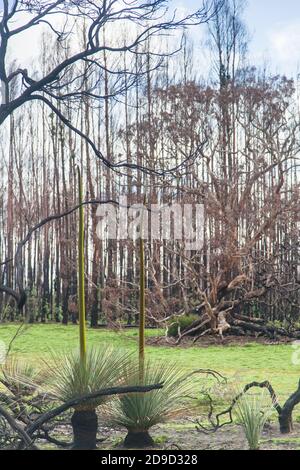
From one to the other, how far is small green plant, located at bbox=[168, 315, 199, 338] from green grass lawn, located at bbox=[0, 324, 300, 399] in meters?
0.41

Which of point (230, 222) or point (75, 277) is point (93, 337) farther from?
point (75, 277)

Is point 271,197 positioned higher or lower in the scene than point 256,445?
higher

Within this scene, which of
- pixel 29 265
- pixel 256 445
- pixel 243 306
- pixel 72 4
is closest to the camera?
pixel 256 445

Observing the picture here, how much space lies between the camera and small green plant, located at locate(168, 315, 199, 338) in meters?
10.9

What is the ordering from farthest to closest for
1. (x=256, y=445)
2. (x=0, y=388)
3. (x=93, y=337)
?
(x=93, y=337) < (x=0, y=388) < (x=256, y=445)

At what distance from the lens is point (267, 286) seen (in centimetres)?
1147

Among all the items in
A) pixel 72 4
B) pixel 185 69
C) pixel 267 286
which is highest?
pixel 185 69

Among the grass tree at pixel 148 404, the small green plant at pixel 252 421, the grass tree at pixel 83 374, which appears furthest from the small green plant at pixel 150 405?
the small green plant at pixel 252 421

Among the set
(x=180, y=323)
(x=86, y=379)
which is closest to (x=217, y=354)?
(x=180, y=323)

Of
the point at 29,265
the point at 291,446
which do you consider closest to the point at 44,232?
the point at 29,265

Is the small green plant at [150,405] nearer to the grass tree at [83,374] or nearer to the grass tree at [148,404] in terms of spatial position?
the grass tree at [148,404]

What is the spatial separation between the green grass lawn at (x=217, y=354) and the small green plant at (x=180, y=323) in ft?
1.34

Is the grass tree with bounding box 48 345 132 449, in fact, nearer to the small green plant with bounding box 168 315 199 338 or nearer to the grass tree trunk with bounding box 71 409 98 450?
the grass tree trunk with bounding box 71 409 98 450

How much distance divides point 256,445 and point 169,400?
1.95 ft
